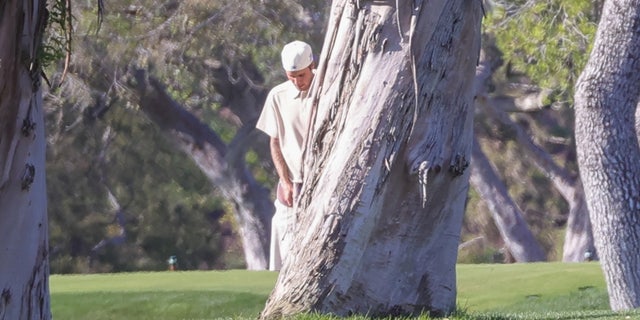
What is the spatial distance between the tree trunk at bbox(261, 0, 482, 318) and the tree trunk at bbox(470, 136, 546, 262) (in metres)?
21.4

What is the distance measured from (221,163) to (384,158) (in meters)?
20.9

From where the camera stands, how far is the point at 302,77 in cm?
792

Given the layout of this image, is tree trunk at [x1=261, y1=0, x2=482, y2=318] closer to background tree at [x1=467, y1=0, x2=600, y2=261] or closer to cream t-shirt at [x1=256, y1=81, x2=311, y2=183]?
cream t-shirt at [x1=256, y1=81, x2=311, y2=183]

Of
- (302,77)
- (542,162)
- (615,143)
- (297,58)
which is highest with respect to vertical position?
(297,58)

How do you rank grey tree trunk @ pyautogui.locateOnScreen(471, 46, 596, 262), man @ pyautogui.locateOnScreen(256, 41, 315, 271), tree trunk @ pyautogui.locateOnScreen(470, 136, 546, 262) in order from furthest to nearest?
grey tree trunk @ pyautogui.locateOnScreen(471, 46, 596, 262), tree trunk @ pyautogui.locateOnScreen(470, 136, 546, 262), man @ pyautogui.locateOnScreen(256, 41, 315, 271)

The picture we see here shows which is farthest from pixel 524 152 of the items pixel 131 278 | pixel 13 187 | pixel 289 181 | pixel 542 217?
pixel 13 187

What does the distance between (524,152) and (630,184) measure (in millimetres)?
23198

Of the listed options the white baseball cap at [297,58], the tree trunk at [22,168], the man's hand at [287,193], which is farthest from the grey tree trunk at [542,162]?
the tree trunk at [22,168]

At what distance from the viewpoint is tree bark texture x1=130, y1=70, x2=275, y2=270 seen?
26.6 metres

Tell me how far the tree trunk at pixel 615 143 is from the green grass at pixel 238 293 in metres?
0.90

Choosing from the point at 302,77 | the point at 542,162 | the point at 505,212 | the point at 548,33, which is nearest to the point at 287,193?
the point at 302,77

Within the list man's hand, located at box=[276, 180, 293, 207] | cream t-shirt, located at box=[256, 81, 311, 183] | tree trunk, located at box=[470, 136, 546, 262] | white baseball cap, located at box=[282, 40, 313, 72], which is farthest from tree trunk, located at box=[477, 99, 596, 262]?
white baseball cap, located at box=[282, 40, 313, 72]

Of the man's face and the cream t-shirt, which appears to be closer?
the man's face

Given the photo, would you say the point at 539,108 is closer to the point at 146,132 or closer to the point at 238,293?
the point at 146,132
